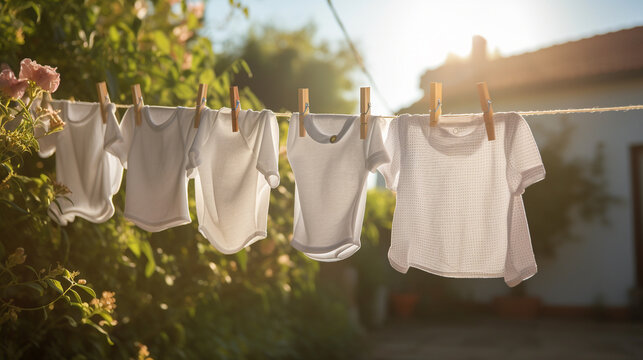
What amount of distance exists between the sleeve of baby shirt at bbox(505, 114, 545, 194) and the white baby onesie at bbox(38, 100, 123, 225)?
1509mm

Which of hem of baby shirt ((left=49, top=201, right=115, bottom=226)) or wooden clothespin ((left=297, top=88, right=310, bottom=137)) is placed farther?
hem of baby shirt ((left=49, top=201, right=115, bottom=226))

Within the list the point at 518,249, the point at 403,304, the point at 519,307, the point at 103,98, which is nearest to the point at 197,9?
the point at 103,98

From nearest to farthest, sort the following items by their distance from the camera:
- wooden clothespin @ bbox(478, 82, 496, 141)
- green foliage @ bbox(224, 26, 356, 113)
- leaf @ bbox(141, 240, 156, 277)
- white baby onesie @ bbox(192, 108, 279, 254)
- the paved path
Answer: wooden clothespin @ bbox(478, 82, 496, 141)
white baby onesie @ bbox(192, 108, 279, 254)
leaf @ bbox(141, 240, 156, 277)
the paved path
green foliage @ bbox(224, 26, 356, 113)

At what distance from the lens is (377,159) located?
203cm

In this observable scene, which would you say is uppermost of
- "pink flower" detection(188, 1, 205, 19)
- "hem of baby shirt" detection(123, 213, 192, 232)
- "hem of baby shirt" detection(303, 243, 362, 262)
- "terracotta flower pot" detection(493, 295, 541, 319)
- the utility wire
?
"pink flower" detection(188, 1, 205, 19)

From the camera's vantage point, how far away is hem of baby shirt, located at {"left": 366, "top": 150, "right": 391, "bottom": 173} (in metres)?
2.03

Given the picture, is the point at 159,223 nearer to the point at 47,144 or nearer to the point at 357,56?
the point at 47,144

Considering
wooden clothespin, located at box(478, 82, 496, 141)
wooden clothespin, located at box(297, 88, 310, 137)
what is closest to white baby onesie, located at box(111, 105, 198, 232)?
wooden clothespin, located at box(297, 88, 310, 137)

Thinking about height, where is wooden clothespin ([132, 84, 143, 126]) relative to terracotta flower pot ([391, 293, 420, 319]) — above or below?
above

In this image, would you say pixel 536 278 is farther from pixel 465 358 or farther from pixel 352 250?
pixel 352 250

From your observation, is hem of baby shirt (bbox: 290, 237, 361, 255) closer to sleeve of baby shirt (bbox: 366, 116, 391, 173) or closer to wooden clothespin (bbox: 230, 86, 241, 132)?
sleeve of baby shirt (bbox: 366, 116, 391, 173)

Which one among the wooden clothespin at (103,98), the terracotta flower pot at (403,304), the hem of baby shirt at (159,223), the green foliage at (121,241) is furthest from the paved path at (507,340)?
the wooden clothespin at (103,98)

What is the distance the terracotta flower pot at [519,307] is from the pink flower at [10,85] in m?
6.95

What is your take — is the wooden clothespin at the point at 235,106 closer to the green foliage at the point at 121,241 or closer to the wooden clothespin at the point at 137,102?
the wooden clothespin at the point at 137,102
